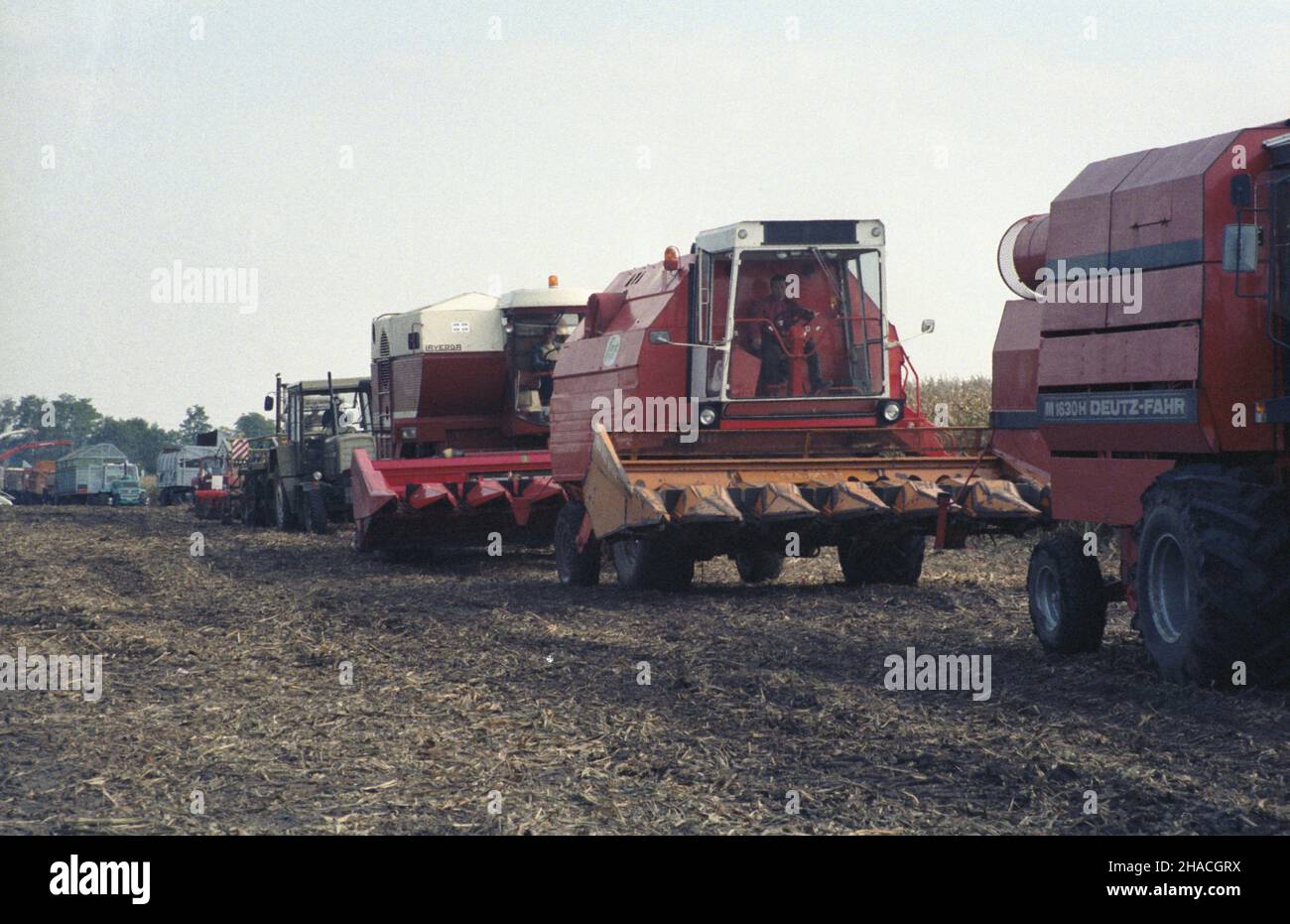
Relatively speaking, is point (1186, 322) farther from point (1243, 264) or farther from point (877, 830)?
point (877, 830)

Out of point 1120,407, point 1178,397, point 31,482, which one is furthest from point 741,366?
point 31,482

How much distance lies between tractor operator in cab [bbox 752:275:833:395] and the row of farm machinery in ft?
0.11

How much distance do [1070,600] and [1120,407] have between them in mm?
1308

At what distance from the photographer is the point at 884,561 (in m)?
14.9

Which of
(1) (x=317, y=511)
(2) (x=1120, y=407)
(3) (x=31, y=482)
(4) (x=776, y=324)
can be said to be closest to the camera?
(2) (x=1120, y=407)

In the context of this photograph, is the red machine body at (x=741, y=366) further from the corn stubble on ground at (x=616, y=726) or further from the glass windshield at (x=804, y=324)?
the corn stubble on ground at (x=616, y=726)

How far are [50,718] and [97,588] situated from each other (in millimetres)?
8247

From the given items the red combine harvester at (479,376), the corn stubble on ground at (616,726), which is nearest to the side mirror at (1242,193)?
the corn stubble on ground at (616,726)

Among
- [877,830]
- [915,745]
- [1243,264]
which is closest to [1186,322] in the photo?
[1243,264]

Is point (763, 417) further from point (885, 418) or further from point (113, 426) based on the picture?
point (113, 426)

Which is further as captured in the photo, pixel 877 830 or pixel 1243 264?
pixel 1243 264

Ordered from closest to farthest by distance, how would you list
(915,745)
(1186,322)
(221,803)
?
(221,803), (915,745), (1186,322)

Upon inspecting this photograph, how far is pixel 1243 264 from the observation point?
836cm

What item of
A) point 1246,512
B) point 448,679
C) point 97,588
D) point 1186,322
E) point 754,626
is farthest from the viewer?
point 97,588
